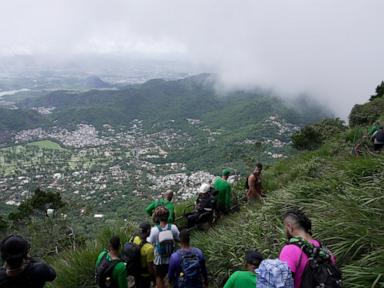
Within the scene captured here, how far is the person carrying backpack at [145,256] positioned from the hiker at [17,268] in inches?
83.2

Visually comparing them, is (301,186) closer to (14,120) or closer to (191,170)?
(191,170)

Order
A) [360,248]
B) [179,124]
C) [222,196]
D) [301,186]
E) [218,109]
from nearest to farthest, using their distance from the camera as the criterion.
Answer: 1. [360,248]
2. [301,186]
3. [222,196]
4. [179,124]
5. [218,109]

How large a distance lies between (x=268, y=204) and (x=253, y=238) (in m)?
1.02

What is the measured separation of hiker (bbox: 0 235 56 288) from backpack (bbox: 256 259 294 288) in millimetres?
1675

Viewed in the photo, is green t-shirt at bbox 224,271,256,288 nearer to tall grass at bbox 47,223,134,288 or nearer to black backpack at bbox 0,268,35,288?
black backpack at bbox 0,268,35,288

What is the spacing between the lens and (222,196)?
7395mm

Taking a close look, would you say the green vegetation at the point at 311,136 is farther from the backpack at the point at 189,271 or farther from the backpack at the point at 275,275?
the backpack at the point at 275,275

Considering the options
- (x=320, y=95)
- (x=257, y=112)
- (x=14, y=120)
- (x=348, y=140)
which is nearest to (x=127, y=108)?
(x=14, y=120)

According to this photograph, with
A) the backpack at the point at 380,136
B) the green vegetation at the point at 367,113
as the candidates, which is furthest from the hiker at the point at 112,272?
the green vegetation at the point at 367,113

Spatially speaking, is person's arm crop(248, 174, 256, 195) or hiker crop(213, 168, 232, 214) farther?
person's arm crop(248, 174, 256, 195)

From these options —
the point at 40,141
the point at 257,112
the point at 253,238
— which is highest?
the point at 253,238

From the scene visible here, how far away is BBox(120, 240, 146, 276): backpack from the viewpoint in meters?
4.85

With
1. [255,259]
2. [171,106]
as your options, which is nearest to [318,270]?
[255,259]

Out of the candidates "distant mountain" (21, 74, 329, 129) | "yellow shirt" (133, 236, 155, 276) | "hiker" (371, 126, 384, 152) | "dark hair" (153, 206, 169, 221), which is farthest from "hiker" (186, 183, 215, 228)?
"distant mountain" (21, 74, 329, 129)
